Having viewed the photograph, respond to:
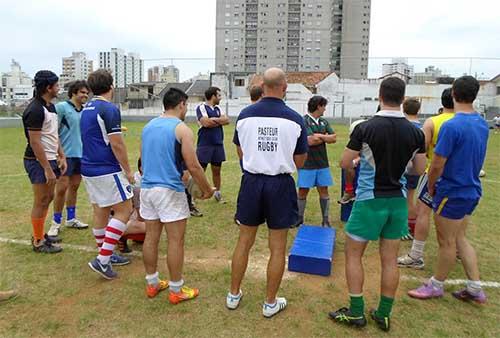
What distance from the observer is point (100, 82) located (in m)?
4.09

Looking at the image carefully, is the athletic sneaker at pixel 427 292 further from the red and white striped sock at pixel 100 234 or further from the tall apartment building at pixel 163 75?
the tall apartment building at pixel 163 75

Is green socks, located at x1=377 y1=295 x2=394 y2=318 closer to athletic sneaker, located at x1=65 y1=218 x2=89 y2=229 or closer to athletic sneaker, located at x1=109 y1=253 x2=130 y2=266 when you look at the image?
athletic sneaker, located at x1=109 y1=253 x2=130 y2=266

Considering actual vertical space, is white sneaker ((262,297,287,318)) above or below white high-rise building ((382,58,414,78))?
below

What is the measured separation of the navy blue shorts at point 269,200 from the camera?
11.0 ft

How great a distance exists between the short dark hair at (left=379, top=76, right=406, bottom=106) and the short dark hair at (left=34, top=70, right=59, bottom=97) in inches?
144

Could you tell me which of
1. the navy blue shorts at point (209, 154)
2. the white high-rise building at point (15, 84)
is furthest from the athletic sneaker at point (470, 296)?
the white high-rise building at point (15, 84)

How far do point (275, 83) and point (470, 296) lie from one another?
2.81 m

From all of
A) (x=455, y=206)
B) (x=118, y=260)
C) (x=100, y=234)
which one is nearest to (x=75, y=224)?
(x=118, y=260)

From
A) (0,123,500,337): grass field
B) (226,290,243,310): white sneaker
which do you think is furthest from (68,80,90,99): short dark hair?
(226,290,243,310): white sneaker

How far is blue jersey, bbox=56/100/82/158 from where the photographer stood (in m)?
5.54

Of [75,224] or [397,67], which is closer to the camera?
[75,224]

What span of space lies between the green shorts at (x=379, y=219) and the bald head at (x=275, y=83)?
3.76 ft

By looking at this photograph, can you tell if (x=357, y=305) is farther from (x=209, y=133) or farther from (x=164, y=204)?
(x=209, y=133)

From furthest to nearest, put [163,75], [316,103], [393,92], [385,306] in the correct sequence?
[163,75] < [316,103] < [385,306] < [393,92]
